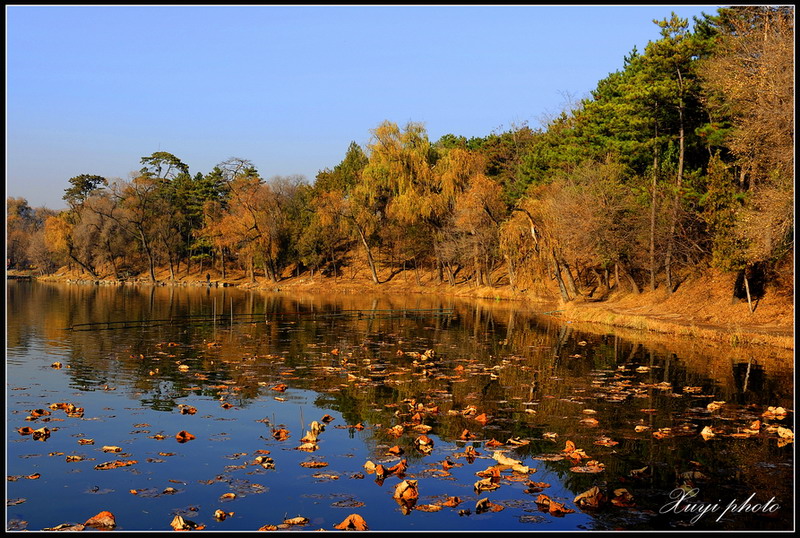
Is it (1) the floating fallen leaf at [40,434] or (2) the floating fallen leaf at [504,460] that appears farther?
(1) the floating fallen leaf at [40,434]

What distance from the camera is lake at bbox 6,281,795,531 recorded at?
9508 mm

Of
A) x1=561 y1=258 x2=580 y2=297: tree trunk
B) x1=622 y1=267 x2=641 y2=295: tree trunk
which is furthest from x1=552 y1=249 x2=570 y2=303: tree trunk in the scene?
x1=622 y1=267 x2=641 y2=295: tree trunk

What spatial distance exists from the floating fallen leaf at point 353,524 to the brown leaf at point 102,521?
292 centimetres

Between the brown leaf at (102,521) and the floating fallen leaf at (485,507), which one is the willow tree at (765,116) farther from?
the brown leaf at (102,521)

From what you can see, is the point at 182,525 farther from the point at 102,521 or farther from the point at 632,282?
the point at 632,282

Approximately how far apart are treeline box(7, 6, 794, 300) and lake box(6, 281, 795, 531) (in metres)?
9.76

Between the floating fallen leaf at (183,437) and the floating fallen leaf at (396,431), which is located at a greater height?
A: the floating fallen leaf at (396,431)

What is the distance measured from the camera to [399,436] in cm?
1333

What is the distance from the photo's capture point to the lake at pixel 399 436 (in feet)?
A: 31.2

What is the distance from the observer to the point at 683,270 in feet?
141

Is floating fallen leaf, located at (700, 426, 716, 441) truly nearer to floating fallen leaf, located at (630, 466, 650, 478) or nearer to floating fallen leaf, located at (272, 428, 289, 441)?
floating fallen leaf, located at (630, 466, 650, 478)

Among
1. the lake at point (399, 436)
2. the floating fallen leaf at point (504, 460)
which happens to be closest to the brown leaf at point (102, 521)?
the lake at point (399, 436)

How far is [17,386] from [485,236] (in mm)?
44989

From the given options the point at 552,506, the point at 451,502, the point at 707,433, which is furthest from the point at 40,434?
the point at 707,433
